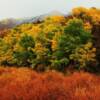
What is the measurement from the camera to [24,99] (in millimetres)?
A: 8680

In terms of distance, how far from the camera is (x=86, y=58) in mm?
23953

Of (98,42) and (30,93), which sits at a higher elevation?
(30,93)

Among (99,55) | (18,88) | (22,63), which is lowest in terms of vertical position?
(22,63)

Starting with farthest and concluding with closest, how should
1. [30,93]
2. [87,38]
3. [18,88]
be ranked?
1. [87,38]
2. [18,88]
3. [30,93]

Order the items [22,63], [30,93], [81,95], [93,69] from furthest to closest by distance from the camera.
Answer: [22,63], [93,69], [30,93], [81,95]

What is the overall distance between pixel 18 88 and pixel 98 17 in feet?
66.3

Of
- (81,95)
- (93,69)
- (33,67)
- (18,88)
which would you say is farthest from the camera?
(33,67)

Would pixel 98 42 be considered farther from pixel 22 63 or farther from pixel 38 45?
pixel 22 63

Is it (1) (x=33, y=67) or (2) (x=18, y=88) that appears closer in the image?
(2) (x=18, y=88)

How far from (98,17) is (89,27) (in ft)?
11.3

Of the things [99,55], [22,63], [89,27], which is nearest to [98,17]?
[89,27]

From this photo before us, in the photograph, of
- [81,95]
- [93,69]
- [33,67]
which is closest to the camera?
[81,95]

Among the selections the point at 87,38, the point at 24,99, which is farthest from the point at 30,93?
the point at 87,38

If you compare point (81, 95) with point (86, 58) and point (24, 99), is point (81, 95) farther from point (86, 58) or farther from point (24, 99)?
point (86, 58)
